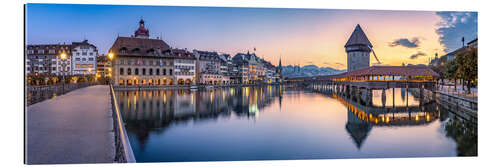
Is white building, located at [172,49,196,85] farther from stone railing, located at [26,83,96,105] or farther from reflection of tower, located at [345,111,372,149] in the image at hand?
reflection of tower, located at [345,111,372,149]

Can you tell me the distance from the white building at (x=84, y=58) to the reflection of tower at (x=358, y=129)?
38886 millimetres

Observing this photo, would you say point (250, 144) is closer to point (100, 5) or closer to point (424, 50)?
point (100, 5)

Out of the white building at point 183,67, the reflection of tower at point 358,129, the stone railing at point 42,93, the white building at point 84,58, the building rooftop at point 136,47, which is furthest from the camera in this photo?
the white building at point 183,67

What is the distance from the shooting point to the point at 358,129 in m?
11.4

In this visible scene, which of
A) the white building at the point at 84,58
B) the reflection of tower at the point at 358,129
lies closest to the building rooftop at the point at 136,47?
the white building at the point at 84,58

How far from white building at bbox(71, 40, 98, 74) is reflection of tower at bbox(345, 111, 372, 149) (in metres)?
38.9

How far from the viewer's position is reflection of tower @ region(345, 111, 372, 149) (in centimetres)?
949

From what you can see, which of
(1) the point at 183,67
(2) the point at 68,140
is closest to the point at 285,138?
(2) the point at 68,140

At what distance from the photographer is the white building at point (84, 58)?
40.9 m

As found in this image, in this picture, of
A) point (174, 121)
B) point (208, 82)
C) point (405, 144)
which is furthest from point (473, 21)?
point (208, 82)

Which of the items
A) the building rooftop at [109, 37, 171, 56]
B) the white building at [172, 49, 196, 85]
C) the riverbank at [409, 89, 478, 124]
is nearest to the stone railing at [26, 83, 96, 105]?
the building rooftop at [109, 37, 171, 56]

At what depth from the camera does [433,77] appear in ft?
75.4

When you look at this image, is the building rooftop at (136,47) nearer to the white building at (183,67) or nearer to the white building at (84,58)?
the white building at (183,67)

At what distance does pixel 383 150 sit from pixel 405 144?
122 centimetres
